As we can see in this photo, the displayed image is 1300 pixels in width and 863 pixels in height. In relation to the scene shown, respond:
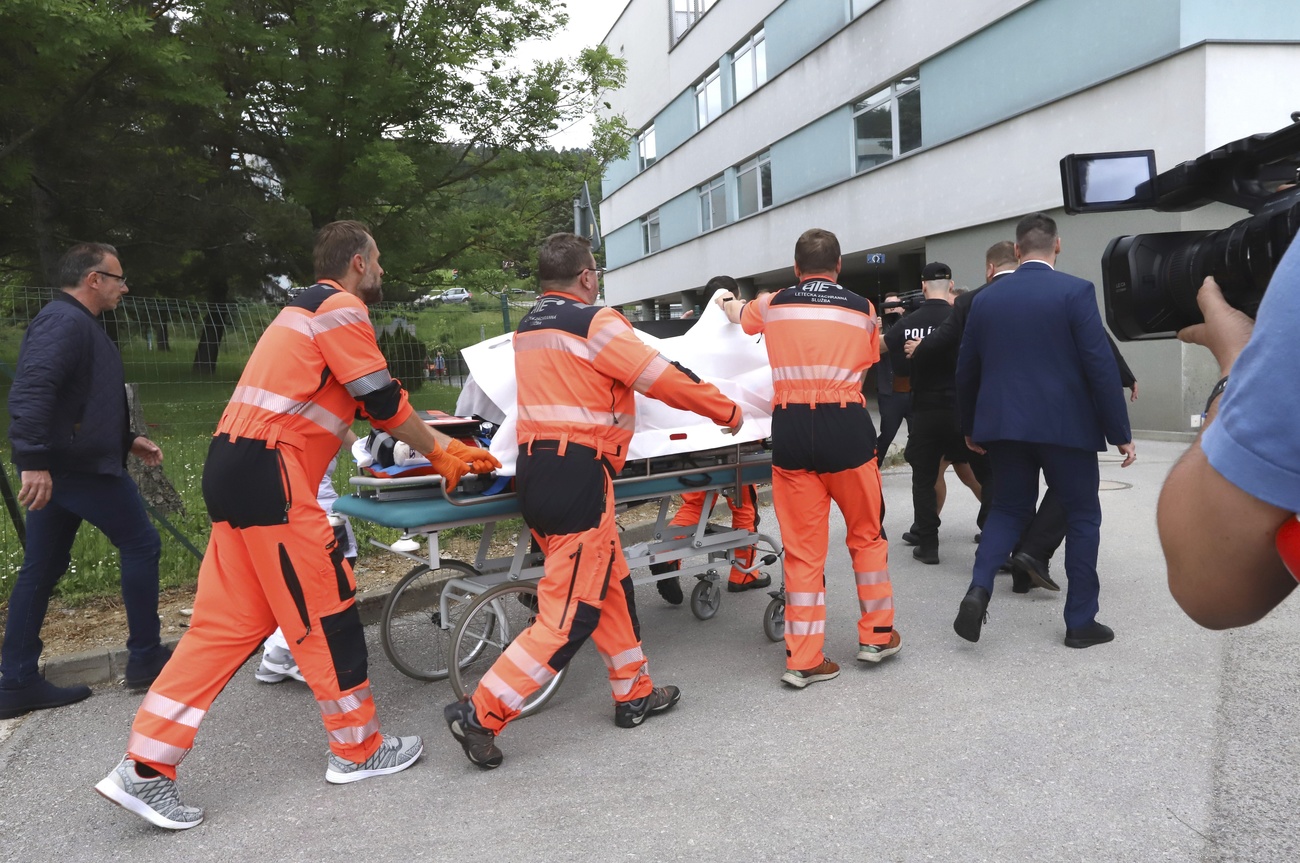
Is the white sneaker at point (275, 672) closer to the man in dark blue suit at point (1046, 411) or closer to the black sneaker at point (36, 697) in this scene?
the black sneaker at point (36, 697)

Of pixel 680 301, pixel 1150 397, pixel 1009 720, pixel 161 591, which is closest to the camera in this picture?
pixel 1009 720

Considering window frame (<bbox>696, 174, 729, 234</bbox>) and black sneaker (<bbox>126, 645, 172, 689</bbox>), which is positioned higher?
window frame (<bbox>696, 174, 729, 234</bbox>)

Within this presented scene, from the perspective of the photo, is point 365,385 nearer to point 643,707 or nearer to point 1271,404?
point 643,707

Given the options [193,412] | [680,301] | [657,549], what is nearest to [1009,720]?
[657,549]

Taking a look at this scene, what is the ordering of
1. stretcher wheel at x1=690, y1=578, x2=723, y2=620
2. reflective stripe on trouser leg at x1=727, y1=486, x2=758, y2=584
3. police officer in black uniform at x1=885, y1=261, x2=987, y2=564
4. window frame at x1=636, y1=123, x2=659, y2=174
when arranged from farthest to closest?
window frame at x1=636, y1=123, x2=659, y2=174, police officer in black uniform at x1=885, y1=261, x2=987, y2=564, reflective stripe on trouser leg at x1=727, y1=486, x2=758, y2=584, stretcher wheel at x1=690, y1=578, x2=723, y2=620

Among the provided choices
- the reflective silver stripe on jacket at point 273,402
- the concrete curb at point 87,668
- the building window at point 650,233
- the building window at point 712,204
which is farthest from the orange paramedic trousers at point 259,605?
the building window at point 650,233

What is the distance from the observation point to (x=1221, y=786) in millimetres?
3197

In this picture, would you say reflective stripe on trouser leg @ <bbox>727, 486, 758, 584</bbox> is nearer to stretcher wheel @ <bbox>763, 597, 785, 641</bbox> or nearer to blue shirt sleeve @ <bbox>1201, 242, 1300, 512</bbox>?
stretcher wheel @ <bbox>763, 597, 785, 641</bbox>

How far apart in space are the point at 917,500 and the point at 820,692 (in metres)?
2.71

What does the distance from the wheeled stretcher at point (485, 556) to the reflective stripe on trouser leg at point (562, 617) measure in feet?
1.57

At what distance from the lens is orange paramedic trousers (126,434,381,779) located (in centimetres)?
335

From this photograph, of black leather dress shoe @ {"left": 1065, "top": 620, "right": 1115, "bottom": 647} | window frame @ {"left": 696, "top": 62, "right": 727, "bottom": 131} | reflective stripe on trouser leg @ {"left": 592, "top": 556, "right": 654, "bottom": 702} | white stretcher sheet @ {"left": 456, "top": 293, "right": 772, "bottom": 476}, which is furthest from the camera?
window frame @ {"left": 696, "top": 62, "right": 727, "bottom": 131}

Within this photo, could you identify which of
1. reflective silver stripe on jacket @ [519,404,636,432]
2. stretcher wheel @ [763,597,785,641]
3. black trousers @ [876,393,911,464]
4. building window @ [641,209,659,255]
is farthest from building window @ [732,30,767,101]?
reflective silver stripe on jacket @ [519,404,636,432]

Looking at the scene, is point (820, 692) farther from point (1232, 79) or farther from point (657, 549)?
point (1232, 79)
